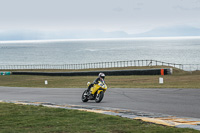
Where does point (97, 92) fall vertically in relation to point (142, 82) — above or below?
above

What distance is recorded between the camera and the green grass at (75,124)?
26.9 ft

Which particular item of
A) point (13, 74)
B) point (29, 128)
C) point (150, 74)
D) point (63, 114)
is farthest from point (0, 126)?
point (13, 74)

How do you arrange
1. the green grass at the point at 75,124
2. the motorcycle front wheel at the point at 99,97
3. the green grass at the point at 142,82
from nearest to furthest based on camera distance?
the green grass at the point at 75,124 < the motorcycle front wheel at the point at 99,97 < the green grass at the point at 142,82

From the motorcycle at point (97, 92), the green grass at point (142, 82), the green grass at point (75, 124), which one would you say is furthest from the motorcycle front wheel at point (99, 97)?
the green grass at point (142, 82)

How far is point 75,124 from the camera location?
9328mm

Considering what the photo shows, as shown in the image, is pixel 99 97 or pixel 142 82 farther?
pixel 142 82

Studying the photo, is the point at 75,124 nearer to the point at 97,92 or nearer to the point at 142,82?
the point at 97,92

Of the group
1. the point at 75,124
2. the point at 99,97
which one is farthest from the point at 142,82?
the point at 75,124

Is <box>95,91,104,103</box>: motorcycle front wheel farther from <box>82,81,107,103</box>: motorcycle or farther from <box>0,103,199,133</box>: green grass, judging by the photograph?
<box>0,103,199,133</box>: green grass

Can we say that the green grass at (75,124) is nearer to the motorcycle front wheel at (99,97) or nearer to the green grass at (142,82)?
the motorcycle front wheel at (99,97)

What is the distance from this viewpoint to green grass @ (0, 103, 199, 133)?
820 centimetres

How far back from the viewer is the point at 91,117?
10.7 meters

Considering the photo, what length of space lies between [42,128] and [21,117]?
8.29ft

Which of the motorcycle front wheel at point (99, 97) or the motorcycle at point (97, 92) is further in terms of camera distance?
the motorcycle front wheel at point (99, 97)
